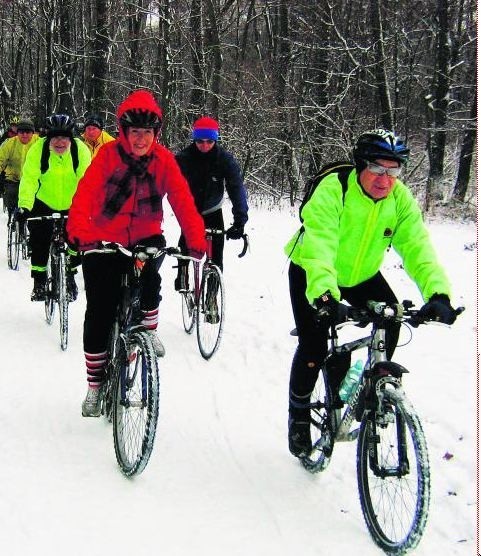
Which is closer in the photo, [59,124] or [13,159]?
[59,124]

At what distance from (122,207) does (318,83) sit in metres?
14.5

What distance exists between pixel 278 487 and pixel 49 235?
439 centimetres

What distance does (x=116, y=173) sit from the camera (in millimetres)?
4320

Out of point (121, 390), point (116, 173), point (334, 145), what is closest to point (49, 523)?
point (121, 390)

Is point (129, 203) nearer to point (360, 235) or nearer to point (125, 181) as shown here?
point (125, 181)

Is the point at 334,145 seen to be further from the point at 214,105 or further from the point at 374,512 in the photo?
the point at 374,512

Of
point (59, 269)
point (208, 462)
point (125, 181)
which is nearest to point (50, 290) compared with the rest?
point (59, 269)

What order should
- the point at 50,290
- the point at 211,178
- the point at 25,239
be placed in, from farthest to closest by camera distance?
the point at 25,239 → the point at 50,290 → the point at 211,178

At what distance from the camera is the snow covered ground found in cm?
338

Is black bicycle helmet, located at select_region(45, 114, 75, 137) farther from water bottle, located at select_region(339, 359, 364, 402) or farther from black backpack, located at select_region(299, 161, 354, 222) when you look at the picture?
water bottle, located at select_region(339, 359, 364, 402)

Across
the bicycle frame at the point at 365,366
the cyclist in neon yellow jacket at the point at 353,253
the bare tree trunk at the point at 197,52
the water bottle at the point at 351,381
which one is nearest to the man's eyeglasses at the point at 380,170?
the cyclist in neon yellow jacket at the point at 353,253

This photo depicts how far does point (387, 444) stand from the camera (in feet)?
10.7

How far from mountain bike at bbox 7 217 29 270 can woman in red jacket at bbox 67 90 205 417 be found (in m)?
5.96

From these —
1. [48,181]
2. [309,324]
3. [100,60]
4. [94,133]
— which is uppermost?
[100,60]
